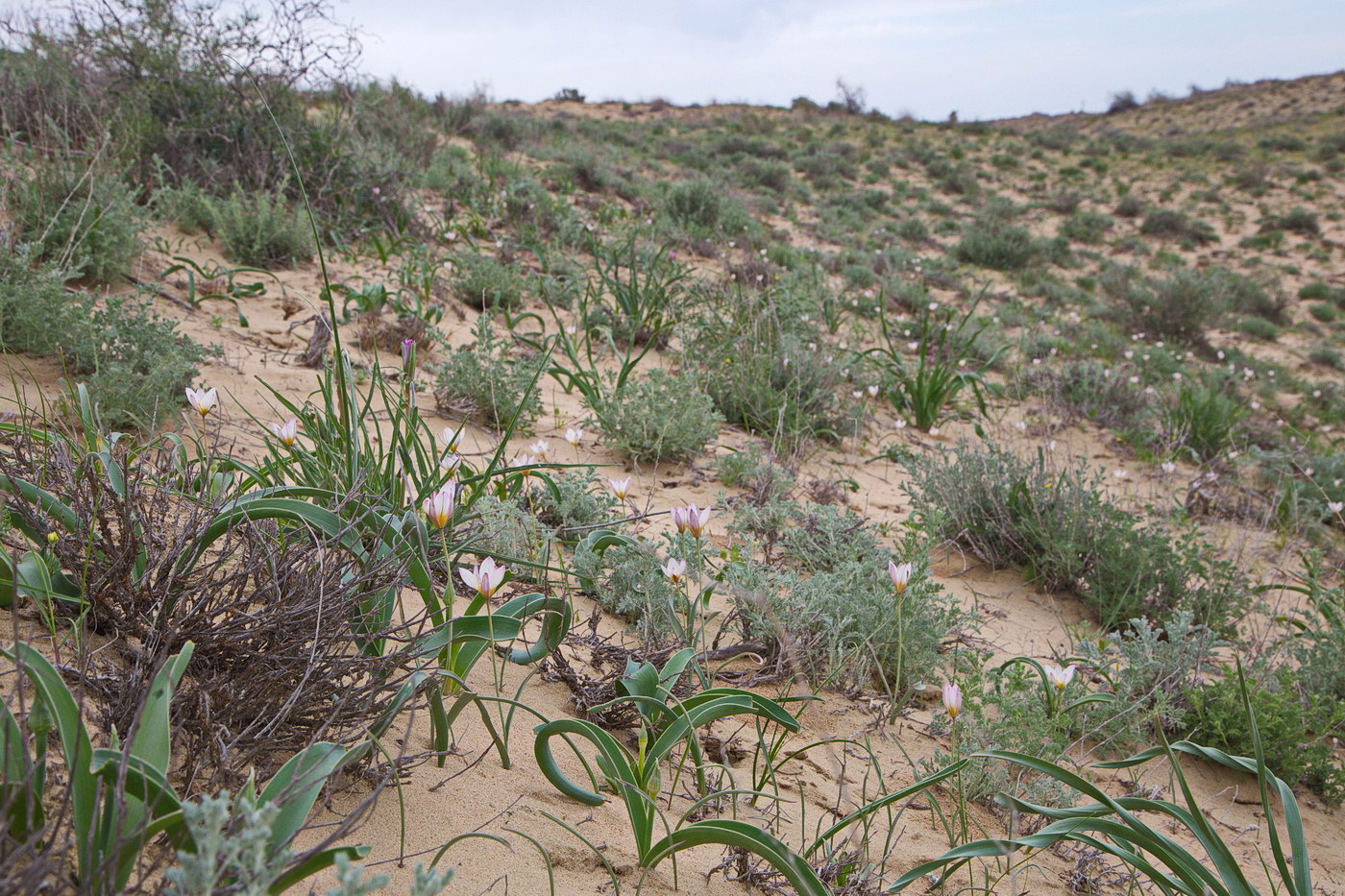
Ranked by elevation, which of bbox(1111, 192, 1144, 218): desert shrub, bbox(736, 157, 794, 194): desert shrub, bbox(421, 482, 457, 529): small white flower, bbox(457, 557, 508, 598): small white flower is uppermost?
bbox(736, 157, 794, 194): desert shrub

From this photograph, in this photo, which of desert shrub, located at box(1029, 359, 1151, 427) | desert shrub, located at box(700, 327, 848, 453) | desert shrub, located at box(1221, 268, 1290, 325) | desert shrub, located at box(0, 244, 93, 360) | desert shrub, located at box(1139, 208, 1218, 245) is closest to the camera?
desert shrub, located at box(0, 244, 93, 360)

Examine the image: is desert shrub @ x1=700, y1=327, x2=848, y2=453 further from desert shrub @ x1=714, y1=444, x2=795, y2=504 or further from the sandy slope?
desert shrub @ x1=714, y1=444, x2=795, y2=504

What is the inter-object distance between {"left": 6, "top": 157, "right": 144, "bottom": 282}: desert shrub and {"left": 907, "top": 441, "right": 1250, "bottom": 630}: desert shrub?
3562 millimetres

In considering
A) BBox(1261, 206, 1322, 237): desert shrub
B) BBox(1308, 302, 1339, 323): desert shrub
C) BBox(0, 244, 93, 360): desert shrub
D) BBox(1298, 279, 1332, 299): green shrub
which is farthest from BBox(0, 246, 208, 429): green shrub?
BBox(1261, 206, 1322, 237): desert shrub

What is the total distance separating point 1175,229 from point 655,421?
1646cm

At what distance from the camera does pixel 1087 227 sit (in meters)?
15.6

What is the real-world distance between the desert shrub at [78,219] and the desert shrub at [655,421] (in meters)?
2.21

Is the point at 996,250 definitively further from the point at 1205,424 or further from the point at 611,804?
the point at 611,804

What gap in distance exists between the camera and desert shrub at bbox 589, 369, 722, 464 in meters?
3.47

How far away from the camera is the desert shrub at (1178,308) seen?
30.7 feet

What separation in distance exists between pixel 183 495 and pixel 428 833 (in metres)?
0.78

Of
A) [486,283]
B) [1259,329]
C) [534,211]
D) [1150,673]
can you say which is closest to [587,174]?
[534,211]

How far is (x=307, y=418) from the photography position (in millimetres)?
2084

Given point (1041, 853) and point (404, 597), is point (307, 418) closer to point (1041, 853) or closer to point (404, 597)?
point (404, 597)
